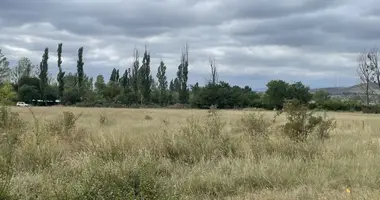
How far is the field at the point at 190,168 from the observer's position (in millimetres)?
6258

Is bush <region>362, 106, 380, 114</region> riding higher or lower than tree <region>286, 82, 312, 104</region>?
lower

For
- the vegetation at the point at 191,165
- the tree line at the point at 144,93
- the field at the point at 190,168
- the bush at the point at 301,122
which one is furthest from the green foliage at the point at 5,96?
the tree line at the point at 144,93

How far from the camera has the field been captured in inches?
246

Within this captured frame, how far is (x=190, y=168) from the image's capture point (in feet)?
28.2

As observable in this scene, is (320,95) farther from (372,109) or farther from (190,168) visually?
(190,168)

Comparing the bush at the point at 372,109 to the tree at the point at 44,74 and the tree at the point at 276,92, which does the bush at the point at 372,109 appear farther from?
the tree at the point at 44,74

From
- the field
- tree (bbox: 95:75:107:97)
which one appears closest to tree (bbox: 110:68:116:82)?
tree (bbox: 95:75:107:97)

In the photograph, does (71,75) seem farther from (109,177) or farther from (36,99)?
(109,177)

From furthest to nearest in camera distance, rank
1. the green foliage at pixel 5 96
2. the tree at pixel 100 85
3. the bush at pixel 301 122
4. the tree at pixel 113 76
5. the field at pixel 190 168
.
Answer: the tree at pixel 113 76, the tree at pixel 100 85, the green foliage at pixel 5 96, the bush at pixel 301 122, the field at pixel 190 168

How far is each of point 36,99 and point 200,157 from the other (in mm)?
94625

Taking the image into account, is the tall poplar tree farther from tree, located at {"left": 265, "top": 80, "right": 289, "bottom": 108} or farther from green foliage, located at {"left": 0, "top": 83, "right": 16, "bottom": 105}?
green foliage, located at {"left": 0, "top": 83, "right": 16, "bottom": 105}

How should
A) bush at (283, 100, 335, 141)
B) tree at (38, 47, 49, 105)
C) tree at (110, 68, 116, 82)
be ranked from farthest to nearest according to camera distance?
tree at (110, 68, 116, 82) < tree at (38, 47, 49, 105) < bush at (283, 100, 335, 141)

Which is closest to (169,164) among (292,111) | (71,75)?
(292,111)

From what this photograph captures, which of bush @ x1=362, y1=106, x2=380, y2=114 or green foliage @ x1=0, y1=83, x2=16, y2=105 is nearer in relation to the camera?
green foliage @ x1=0, y1=83, x2=16, y2=105
